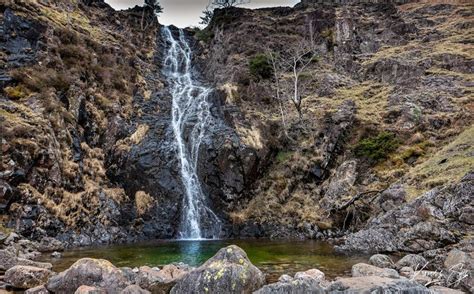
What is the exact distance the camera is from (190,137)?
35562mm

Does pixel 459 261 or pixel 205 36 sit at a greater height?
pixel 205 36

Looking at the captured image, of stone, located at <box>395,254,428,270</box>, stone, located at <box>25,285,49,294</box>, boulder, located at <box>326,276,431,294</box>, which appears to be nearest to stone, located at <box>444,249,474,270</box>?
stone, located at <box>395,254,428,270</box>

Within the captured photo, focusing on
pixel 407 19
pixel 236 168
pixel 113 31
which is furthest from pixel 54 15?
pixel 407 19

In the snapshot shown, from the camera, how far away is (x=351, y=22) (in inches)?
2005

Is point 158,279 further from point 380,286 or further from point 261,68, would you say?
point 261,68

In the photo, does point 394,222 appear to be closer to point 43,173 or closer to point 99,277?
point 99,277

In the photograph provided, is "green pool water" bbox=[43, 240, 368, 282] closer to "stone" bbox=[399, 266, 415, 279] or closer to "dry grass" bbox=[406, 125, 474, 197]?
"stone" bbox=[399, 266, 415, 279]

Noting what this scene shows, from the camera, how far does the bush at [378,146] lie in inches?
1212

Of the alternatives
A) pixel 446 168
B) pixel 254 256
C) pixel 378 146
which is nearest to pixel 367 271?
pixel 254 256

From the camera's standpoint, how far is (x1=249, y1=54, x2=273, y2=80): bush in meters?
44.4

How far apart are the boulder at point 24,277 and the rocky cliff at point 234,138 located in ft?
38.0

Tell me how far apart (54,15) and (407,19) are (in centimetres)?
4242

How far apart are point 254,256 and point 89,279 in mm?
10005

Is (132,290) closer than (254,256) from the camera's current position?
Yes
